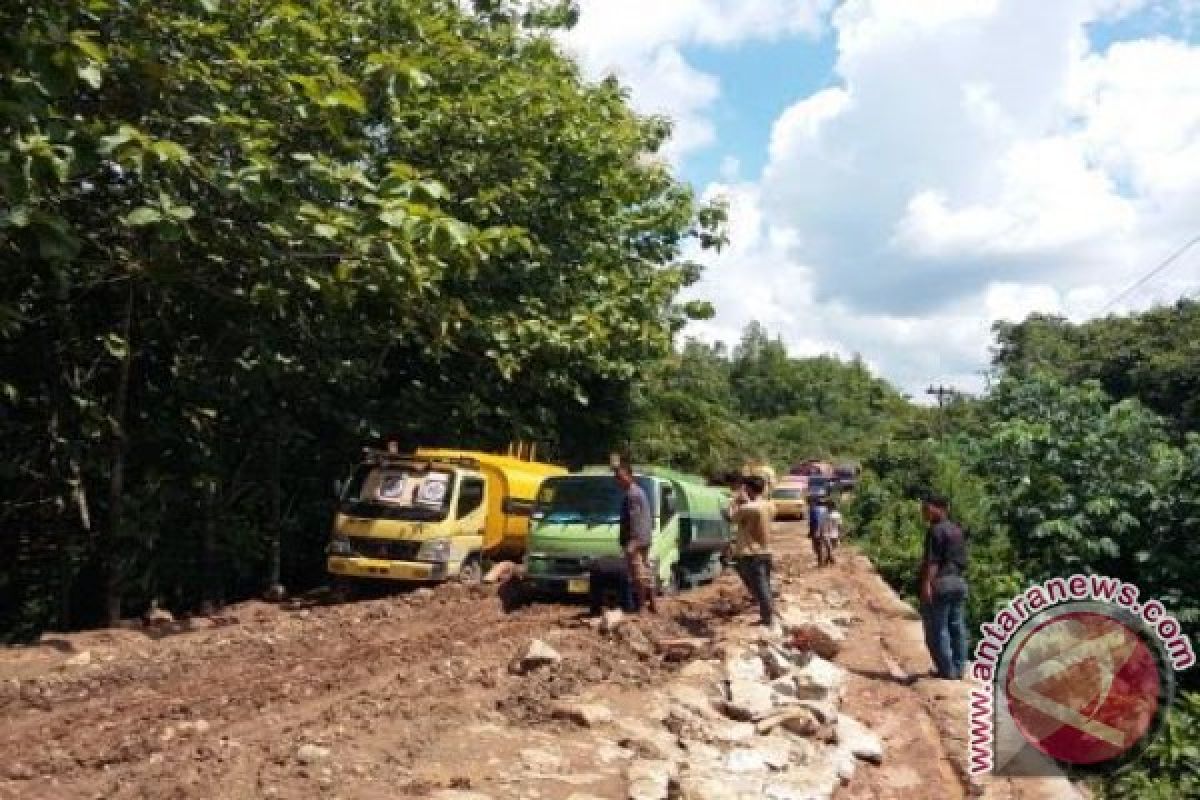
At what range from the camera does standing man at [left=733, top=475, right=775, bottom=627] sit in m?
11.3

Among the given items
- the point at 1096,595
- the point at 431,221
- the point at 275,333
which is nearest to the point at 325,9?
the point at 275,333

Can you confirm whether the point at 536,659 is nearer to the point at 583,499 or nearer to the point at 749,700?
the point at 749,700

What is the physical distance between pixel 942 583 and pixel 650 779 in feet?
14.4

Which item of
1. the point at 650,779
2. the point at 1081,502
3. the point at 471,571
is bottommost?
the point at 650,779

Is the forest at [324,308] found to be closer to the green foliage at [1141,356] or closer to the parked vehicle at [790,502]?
the parked vehicle at [790,502]

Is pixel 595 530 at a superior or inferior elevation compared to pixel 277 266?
inferior

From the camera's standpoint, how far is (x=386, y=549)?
46.3 ft

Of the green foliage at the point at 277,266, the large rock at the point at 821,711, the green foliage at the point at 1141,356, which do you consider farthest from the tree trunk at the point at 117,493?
the green foliage at the point at 1141,356

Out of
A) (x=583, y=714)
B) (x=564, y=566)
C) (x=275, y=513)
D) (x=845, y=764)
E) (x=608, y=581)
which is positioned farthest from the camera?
(x=275, y=513)

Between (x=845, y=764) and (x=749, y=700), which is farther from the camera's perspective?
(x=749, y=700)

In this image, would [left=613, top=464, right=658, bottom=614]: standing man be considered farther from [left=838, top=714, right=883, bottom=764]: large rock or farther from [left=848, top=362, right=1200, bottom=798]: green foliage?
[left=848, top=362, right=1200, bottom=798]: green foliage

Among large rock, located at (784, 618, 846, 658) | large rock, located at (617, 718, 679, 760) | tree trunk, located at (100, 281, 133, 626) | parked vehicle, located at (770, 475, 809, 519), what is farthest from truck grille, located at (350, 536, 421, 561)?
parked vehicle, located at (770, 475, 809, 519)

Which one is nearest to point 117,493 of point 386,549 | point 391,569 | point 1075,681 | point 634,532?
point 386,549

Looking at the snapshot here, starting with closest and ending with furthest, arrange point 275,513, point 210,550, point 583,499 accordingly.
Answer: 1. point 583,499
2. point 210,550
3. point 275,513
